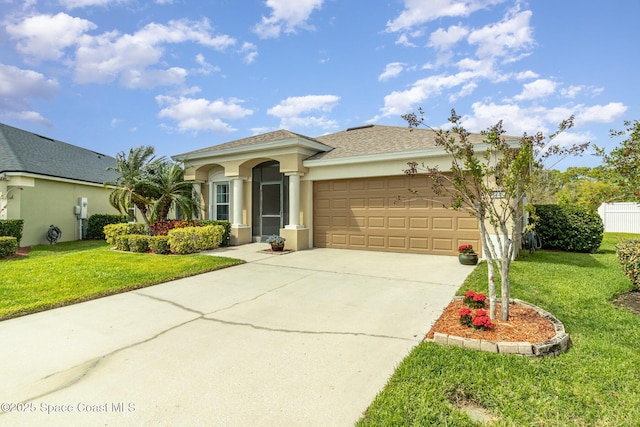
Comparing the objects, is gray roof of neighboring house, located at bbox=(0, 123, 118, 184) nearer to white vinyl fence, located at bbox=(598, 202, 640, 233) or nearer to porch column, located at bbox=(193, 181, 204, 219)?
porch column, located at bbox=(193, 181, 204, 219)

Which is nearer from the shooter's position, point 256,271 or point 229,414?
point 229,414

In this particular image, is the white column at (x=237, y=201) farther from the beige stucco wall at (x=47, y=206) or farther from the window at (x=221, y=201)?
the beige stucco wall at (x=47, y=206)

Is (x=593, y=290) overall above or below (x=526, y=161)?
below

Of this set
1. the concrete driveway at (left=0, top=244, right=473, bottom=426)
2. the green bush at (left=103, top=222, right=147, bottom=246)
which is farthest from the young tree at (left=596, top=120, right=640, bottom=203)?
the green bush at (left=103, top=222, right=147, bottom=246)

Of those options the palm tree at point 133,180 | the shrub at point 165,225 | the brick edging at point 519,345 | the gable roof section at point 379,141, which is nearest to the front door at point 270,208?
the gable roof section at point 379,141

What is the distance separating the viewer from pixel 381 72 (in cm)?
1105

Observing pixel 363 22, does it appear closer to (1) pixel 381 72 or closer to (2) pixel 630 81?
(1) pixel 381 72

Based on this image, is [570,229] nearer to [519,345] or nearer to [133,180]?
[519,345]

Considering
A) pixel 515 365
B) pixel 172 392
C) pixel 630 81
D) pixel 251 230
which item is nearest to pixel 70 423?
pixel 172 392

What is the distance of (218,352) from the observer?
3.35 m

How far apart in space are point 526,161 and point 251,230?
10.9 m

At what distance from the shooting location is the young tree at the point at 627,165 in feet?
16.3

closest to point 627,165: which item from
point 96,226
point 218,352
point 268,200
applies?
point 218,352

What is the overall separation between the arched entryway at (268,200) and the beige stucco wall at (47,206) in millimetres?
9928
